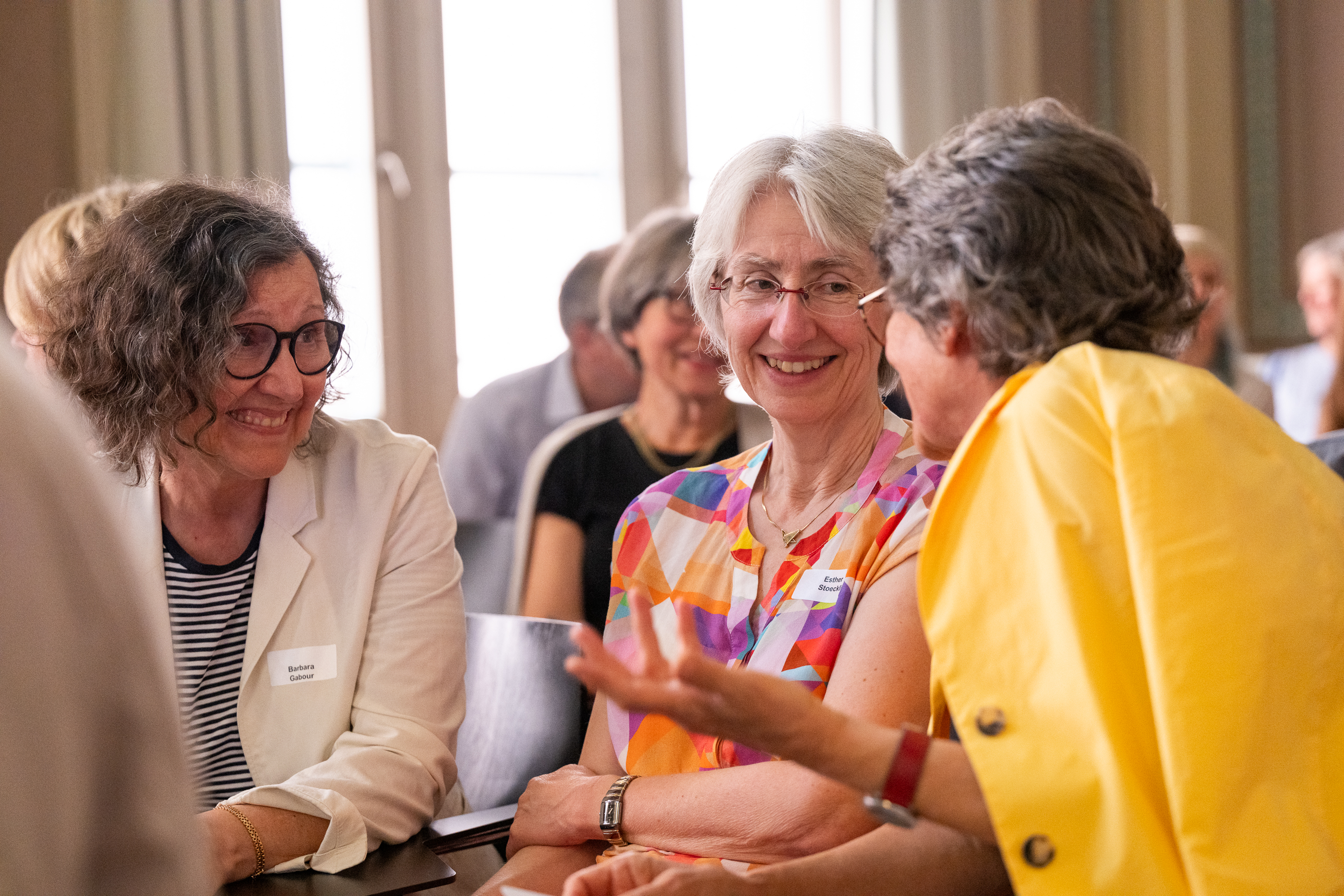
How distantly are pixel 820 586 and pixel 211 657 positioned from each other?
3.09 ft

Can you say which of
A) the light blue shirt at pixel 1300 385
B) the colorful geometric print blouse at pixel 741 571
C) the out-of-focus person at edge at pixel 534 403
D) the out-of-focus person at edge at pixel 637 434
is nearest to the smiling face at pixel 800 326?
the colorful geometric print blouse at pixel 741 571

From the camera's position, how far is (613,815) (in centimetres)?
159

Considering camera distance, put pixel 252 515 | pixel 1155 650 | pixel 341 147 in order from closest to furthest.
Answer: pixel 1155 650 → pixel 252 515 → pixel 341 147

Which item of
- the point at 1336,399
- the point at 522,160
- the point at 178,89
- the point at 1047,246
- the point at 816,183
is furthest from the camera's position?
the point at 522,160

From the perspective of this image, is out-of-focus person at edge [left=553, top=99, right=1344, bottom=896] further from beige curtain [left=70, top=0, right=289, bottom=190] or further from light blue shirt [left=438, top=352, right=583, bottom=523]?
beige curtain [left=70, top=0, right=289, bottom=190]

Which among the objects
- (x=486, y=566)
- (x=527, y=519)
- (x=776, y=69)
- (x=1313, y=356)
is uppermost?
(x=776, y=69)

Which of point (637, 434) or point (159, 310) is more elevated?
point (159, 310)

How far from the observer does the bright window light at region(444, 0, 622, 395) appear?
5.20 m

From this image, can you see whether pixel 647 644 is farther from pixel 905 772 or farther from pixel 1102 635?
pixel 1102 635

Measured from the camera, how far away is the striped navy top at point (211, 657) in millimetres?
1827

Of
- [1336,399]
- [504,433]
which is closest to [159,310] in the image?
[504,433]

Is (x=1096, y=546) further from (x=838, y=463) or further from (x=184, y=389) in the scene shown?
(x=184, y=389)

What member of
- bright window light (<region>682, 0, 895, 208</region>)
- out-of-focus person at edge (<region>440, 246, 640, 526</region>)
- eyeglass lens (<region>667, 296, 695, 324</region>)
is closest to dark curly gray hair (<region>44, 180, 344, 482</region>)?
eyeglass lens (<region>667, 296, 695, 324</region>)

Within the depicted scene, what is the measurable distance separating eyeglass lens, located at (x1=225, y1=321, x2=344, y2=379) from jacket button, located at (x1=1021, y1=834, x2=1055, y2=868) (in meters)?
1.30
